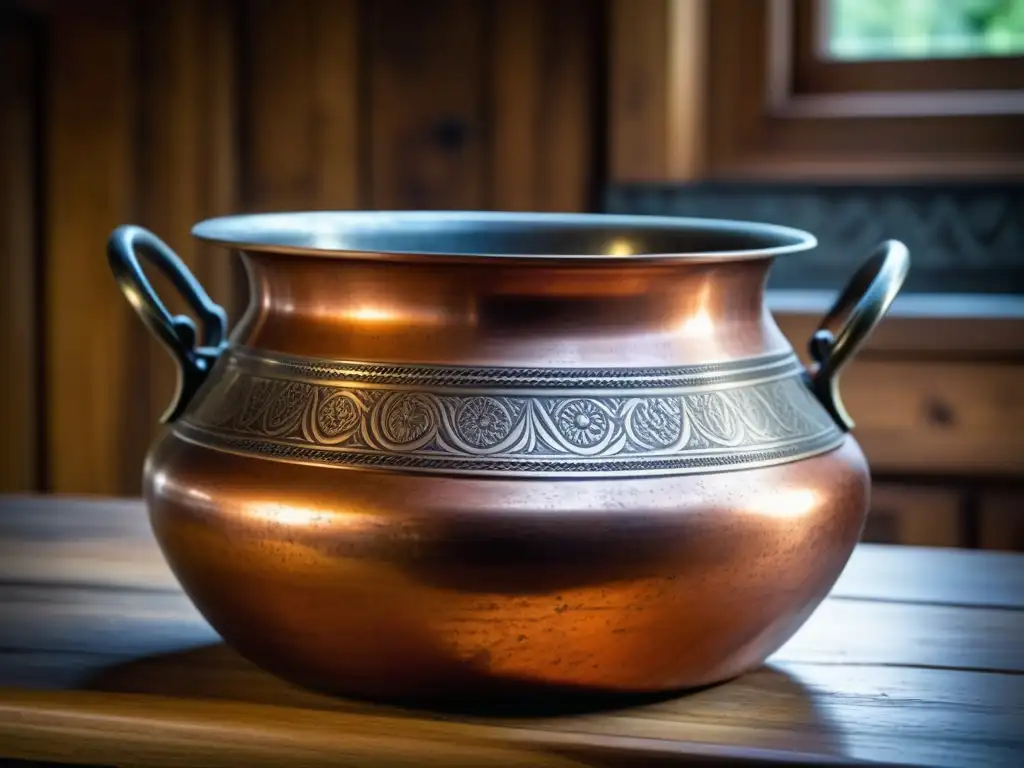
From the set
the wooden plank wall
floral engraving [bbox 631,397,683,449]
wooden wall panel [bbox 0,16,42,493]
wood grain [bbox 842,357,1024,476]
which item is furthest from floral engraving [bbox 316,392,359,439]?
wooden wall panel [bbox 0,16,42,493]

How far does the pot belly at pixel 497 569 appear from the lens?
567 mm

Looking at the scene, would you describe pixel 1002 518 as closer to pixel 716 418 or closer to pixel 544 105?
pixel 544 105

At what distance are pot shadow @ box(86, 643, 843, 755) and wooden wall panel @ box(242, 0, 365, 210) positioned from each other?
1.22m

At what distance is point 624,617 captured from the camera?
1.91ft

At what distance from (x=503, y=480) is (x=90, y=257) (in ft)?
4.88

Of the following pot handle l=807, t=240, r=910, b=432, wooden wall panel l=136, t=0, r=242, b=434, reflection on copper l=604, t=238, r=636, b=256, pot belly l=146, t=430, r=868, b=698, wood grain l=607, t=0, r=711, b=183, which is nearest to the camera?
pot belly l=146, t=430, r=868, b=698

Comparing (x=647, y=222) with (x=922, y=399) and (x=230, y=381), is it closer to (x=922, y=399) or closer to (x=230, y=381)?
(x=230, y=381)

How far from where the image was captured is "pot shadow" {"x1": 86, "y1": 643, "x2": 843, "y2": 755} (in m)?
0.61

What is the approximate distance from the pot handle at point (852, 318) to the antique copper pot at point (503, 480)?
42 millimetres

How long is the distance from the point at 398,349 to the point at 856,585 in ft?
1.32

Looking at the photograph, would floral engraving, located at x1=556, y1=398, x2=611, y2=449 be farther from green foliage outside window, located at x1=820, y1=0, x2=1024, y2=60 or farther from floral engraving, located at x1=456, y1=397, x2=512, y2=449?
green foliage outside window, located at x1=820, y1=0, x2=1024, y2=60

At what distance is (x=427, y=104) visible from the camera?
1.84 meters

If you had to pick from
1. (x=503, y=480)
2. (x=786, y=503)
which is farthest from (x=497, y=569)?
(x=786, y=503)

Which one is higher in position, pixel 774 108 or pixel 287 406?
pixel 774 108
